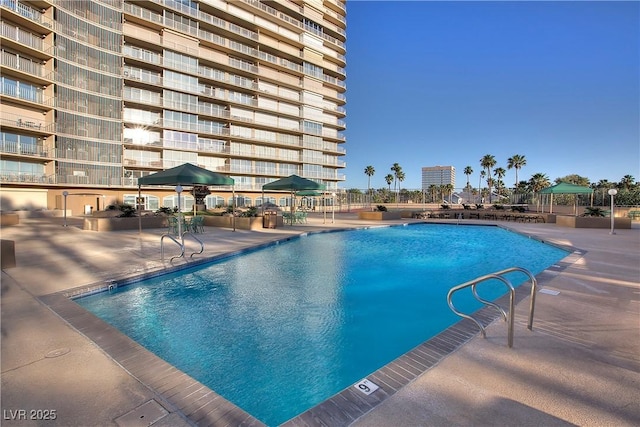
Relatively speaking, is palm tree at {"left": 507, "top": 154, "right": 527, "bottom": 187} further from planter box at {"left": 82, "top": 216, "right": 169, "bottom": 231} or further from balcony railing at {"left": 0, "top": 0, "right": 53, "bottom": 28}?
balcony railing at {"left": 0, "top": 0, "right": 53, "bottom": 28}

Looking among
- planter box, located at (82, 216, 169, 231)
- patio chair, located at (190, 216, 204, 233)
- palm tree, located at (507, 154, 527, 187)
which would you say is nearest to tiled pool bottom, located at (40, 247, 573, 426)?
patio chair, located at (190, 216, 204, 233)

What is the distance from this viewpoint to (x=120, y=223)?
1300 cm

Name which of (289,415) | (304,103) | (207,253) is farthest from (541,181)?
(289,415)

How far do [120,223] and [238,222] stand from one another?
4917 mm

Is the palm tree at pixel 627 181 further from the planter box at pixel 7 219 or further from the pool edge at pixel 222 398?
the planter box at pixel 7 219

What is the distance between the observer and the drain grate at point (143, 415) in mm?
1932

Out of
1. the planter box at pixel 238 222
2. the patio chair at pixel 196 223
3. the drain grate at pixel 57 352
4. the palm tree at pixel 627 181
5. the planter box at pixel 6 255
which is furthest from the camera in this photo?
the palm tree at pixel 627 181

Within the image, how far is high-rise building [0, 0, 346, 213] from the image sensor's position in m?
23.5

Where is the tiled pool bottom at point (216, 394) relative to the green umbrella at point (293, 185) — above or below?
below

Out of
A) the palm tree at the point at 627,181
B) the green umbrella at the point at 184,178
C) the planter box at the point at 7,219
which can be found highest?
the palm tree at the point at 627,181

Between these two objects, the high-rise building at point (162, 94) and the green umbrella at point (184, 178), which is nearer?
the green umbrella at point (184, 178)

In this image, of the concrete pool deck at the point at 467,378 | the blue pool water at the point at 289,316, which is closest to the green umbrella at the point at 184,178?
the blue pool water at the point at 289,316

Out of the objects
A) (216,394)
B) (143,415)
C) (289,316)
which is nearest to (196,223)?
(289,316)

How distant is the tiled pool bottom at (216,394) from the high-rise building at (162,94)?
2778 centimetres
